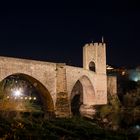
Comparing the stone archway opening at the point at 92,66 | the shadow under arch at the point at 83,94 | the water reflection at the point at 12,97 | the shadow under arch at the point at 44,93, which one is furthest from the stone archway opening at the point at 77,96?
the water reflection at the point at 12,97

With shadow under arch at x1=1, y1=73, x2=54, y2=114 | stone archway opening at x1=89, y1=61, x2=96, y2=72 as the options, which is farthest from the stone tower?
shadow under arch at x1=1, y1=73, x2=54, y2=114

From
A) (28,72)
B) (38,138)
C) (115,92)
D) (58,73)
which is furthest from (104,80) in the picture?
(38,138)

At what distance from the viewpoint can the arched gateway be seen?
78.5 ft

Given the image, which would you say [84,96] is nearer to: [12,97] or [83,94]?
[83,94]

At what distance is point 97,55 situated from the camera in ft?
119

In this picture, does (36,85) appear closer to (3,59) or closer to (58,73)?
(58,73)

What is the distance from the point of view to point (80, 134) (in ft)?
53.4

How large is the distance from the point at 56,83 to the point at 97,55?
9359mm

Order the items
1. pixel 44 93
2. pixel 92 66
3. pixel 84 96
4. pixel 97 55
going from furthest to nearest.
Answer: pixel 92 66, pixel 84 96, pixel 97 55, pixel 44 93

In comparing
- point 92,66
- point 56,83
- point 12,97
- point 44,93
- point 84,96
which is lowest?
point 12,97

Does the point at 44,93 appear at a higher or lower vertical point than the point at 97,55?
lower

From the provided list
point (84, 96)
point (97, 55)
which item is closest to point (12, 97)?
point (84, 96)

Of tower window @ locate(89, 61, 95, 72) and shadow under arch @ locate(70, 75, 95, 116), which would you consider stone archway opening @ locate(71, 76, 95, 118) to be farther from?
tower window @ locate(89, 61, 95, 72)

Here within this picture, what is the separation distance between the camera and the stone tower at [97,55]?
1430 inches
